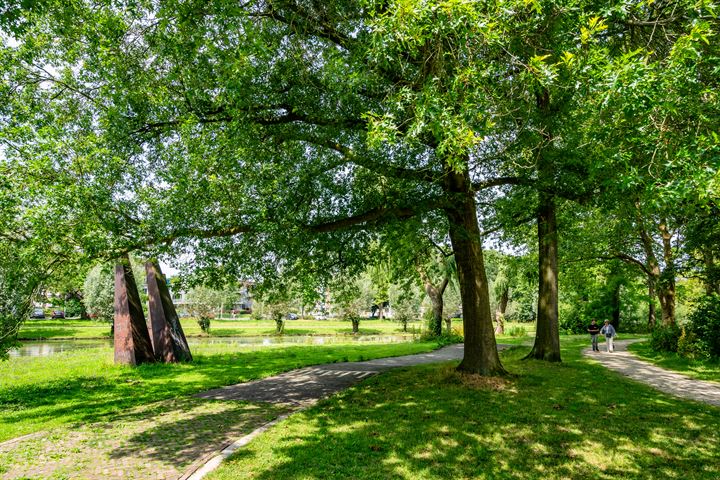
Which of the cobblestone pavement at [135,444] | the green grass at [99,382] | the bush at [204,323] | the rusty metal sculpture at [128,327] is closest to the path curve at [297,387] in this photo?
the cobblestone pavement at [135,444]

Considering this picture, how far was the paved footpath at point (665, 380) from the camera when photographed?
9.79 meters

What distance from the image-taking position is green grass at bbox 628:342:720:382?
42.1ft

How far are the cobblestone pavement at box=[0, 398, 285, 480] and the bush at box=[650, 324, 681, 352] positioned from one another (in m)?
17.5

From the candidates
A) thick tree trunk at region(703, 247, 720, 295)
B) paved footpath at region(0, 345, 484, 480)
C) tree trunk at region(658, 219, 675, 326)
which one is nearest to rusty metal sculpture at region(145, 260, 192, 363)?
paved footpath at region(0, 345, 484, 480)

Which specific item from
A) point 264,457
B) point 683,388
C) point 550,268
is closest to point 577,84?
point 264,457

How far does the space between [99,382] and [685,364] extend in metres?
19.1

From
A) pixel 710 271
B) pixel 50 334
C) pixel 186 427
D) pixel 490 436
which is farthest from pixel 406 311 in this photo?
pixel 186 427

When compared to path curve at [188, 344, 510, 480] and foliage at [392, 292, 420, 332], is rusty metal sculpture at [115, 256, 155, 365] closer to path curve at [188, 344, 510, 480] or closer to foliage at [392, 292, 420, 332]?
path curve at [188, 344, 510, 480]

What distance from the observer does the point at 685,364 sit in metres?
15.0

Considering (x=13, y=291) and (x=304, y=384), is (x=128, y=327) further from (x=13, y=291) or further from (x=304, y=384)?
(x=304, y=384)

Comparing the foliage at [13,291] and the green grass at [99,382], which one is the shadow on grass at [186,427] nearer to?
the green grass at [99,382]

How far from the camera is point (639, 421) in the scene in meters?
7.54

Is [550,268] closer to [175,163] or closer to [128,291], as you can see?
[175,163]

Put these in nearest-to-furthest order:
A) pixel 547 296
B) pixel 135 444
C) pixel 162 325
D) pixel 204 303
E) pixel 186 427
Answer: pixel 135 444 → pixel 186 427 → pixel 547 296 → pixel 162 325 → pixel 204 303
